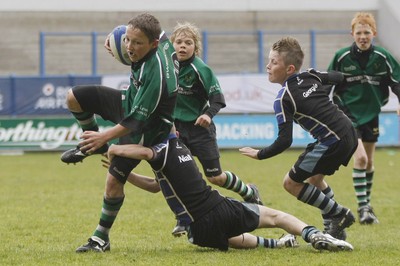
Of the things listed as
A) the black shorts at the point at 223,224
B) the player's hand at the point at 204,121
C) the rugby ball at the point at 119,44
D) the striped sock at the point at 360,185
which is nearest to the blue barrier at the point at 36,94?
the striped sock at the point at 360,185

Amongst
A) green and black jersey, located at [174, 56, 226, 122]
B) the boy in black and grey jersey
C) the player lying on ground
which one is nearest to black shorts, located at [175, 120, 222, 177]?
green and black jersey, located at [174, 56, 226, 122]

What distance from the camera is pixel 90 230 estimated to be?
8953 mm

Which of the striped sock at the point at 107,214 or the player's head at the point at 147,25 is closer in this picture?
the player's head at the point at 147,25

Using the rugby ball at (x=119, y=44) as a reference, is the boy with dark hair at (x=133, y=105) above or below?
below

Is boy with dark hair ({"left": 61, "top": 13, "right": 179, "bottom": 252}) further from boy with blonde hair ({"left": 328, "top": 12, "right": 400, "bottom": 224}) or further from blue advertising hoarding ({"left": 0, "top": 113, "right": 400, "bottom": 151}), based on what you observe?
blue advertising hoarding ({"left": 0, "top": 113, "right": 400, "bottom": 151})

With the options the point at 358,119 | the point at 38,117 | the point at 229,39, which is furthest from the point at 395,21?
the point at 358,119

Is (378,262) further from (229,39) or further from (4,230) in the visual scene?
(229,39)

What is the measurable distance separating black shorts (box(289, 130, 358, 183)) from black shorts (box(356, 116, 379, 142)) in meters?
2.63

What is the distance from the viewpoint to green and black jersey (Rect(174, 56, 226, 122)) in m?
9.01

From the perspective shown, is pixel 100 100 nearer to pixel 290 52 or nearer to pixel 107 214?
pixel 107 214

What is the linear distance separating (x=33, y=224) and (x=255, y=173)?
7.16 m

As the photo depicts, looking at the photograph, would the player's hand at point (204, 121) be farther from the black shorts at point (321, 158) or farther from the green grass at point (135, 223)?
the black shorts at point (321, 158)

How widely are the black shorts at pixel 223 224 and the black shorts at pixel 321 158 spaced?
50 centimetres

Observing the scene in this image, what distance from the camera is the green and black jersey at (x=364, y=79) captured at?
9.93m
